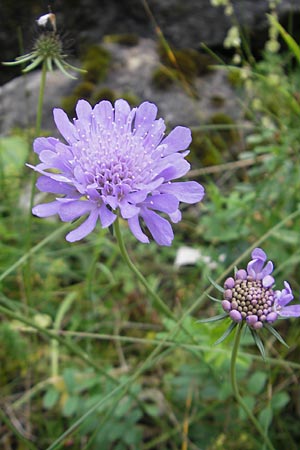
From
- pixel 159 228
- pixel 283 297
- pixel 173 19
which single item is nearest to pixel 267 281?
pixel 283 297

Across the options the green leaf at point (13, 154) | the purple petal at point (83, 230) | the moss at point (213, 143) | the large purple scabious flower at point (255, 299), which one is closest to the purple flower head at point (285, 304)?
the large purple scabious flower at point (255, 299)

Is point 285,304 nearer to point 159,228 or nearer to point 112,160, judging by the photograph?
point 159,228

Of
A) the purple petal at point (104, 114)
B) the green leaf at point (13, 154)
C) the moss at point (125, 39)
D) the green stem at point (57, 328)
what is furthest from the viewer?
the moss at point (125, 39)

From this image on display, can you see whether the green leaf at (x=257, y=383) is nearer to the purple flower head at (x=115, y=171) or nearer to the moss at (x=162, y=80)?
the purple flower head at (x=115, y=171)

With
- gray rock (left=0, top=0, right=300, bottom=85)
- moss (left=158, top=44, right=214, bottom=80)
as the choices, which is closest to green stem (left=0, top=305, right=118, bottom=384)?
moss (left=158, top=44, right=214, bottom=80)

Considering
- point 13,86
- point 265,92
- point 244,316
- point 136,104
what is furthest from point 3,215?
point 244,316

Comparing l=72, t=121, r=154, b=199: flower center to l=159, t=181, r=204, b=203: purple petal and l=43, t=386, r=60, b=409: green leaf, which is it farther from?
l=43, t=386, r=60, b=409: green leaf

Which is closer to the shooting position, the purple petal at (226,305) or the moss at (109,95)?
the purple petal at (226,305)
